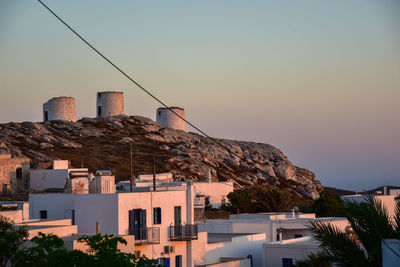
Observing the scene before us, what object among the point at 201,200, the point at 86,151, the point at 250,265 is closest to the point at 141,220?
the point at 250,265

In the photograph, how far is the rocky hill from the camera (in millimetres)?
85125

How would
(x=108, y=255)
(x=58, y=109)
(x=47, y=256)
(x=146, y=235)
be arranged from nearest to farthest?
(x=47, y=256) → (x=108, y=255) → (x=146, y=235) → (x=58, y=109)

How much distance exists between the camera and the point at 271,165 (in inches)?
4343

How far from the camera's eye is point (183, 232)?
2947 centimetres

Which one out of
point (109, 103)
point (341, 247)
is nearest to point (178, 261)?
point (341, 247)

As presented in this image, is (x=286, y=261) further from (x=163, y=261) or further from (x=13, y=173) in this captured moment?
(x=13, y=173)

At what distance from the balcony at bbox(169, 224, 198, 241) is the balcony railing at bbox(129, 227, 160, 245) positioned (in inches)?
42.7

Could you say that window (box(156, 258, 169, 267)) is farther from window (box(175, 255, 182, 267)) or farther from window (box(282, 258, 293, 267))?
window (box(282, 258, 293, 267))

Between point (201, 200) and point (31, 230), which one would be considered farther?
point (201, 200)

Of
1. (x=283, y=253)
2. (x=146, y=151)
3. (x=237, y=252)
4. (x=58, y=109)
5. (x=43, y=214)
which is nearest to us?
(x=283, y=253)

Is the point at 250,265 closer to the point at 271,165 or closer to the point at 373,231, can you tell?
the point at 373,231

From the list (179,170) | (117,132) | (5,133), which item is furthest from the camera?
(117,132)

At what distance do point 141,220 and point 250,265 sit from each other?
525 cm

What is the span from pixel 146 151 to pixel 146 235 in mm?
69905
